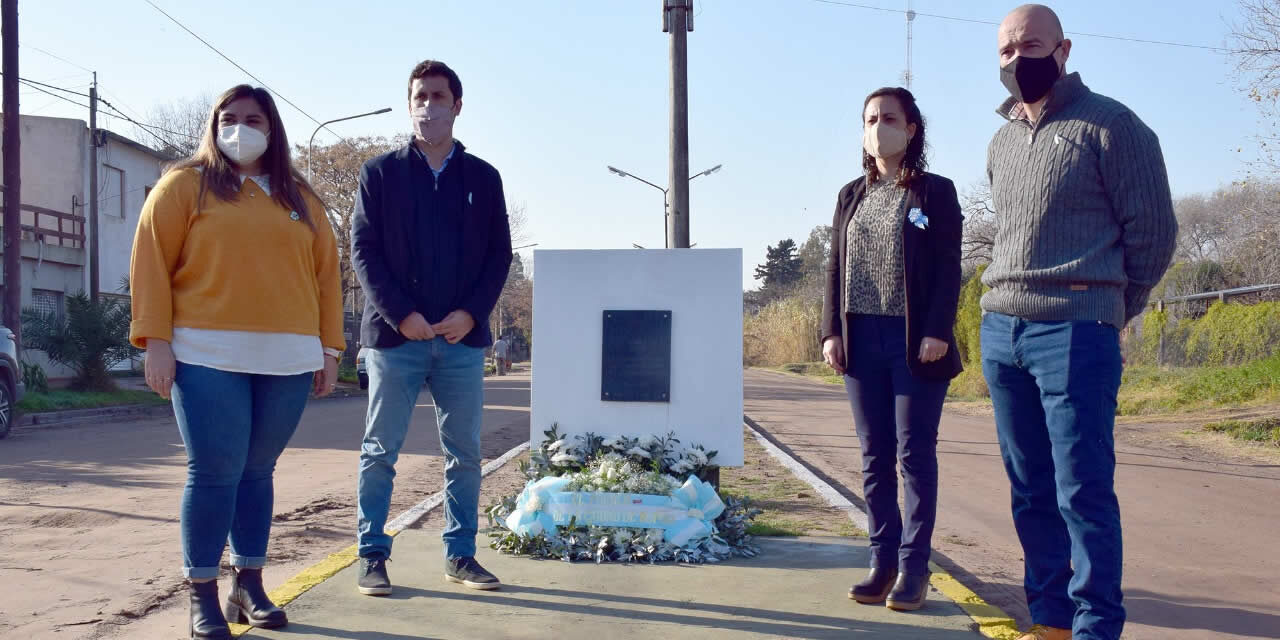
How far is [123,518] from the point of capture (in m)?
6.89

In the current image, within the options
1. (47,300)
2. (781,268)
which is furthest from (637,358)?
(781,268)

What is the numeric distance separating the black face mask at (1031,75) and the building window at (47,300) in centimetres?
2843

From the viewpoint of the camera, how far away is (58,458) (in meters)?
10.6

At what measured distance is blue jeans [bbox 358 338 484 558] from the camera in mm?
4340

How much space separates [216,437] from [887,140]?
9.23 ft

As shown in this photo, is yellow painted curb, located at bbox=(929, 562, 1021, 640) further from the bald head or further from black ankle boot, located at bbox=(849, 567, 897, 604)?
the bald head

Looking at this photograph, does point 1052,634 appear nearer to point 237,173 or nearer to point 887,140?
point 887,140

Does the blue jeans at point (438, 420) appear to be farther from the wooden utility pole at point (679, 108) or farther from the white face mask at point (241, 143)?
the wooden utility pole at point (679, 108)

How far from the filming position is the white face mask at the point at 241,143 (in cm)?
374

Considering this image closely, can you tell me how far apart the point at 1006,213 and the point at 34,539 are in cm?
566

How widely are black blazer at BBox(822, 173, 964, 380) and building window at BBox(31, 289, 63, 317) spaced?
27772 mm

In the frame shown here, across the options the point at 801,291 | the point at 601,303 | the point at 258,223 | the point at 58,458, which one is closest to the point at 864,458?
the point at 601,303

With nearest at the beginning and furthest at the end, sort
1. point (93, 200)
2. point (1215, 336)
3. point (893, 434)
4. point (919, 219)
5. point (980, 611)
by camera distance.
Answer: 1. point (980, 611)
2. point (919, 219)
3. point (893, 434)
4. point (1215, 336)
5. point (93, 200)

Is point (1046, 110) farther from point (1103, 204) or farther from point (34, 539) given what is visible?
point (34, 539)
